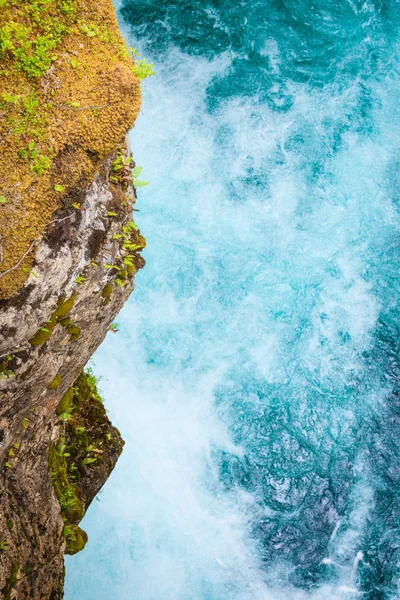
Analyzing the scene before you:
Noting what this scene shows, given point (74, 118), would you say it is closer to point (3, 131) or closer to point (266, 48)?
point (3, 131)

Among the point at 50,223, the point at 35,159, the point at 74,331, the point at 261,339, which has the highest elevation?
the point at 261,339

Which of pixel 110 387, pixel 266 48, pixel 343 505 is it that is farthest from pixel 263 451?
pixel 266 48

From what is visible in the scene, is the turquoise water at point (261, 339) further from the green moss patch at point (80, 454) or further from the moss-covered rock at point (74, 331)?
the moss-covered rock at point (74, 331)

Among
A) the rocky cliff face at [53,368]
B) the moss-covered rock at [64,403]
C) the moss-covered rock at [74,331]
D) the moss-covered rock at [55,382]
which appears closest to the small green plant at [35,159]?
the rocky cliff face at [53,368]

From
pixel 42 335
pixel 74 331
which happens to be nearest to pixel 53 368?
pixel 74 331

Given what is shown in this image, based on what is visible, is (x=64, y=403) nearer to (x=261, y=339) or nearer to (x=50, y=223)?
(x=50, y=223)

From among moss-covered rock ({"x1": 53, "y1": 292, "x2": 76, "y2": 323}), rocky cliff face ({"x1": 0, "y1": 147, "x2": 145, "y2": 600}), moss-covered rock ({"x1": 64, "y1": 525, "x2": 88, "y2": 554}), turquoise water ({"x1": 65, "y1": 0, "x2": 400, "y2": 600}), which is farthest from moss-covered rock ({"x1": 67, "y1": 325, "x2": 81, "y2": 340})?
turquoise water ({"x1": 65, "y1": 0, "x2": 400, "y2": 600})

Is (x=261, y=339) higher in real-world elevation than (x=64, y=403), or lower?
higher
